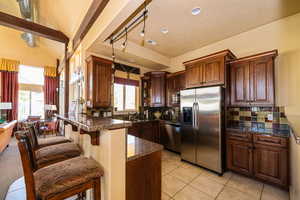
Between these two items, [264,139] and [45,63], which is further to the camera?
[45,63]

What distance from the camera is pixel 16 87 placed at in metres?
5.55

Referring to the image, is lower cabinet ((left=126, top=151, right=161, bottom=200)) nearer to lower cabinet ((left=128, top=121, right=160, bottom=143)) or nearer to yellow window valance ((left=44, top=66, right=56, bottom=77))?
lower cabinet ((left=128, top=121, right=160, bottom=143))

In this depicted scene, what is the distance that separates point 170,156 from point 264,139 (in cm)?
209

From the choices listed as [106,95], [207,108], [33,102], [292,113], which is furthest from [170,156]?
[33,102]

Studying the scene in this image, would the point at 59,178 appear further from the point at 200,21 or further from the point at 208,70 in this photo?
the point at 200,21

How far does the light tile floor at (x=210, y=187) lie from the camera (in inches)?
77.6

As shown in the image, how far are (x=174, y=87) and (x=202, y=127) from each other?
1638 mm

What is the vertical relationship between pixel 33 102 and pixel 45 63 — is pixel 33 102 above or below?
below

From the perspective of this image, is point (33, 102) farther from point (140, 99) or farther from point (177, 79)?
point (177, 79)

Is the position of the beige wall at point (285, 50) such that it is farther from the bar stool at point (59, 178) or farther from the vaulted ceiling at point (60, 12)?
the vaulted ceiling at point (60, 12)

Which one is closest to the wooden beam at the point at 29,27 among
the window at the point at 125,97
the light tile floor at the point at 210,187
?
the window at the point at 125,97

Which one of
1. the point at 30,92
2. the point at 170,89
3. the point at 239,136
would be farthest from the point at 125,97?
the point at 30,92

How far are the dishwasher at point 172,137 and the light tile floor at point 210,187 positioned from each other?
34.1 inches

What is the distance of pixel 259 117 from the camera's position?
8.97 feet
